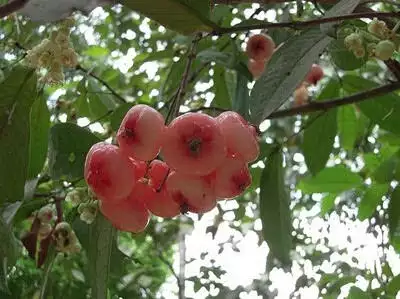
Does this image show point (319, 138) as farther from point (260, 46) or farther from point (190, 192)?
point (190, 192)

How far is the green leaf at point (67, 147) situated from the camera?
88 cm

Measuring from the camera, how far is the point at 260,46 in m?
1.32

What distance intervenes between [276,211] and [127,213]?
0.50m

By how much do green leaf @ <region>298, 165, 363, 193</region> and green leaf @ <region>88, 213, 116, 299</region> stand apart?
0.66 meters

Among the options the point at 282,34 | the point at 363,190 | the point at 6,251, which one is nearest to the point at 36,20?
the point at 6,251

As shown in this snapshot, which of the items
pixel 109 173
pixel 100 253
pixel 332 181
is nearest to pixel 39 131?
pixel 100 253

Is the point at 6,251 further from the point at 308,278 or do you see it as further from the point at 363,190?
the point at 308,278

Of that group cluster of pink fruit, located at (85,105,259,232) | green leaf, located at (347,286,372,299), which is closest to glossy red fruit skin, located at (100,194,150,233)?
cluster of pink fruit, located at (85,105,259,232)

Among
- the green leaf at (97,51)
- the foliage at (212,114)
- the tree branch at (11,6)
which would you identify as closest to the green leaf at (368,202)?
the foliage at (212,114)

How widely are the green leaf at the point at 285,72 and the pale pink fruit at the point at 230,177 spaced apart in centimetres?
5

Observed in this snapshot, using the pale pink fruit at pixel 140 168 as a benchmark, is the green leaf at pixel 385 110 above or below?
below

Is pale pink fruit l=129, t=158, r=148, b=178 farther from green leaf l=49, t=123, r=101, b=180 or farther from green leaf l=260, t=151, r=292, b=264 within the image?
green leaf l=260, t=151, r=292, b=264

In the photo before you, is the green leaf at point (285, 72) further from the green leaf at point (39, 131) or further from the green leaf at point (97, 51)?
the green leaf at point (97, 51)

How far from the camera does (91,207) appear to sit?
2.71 feet
